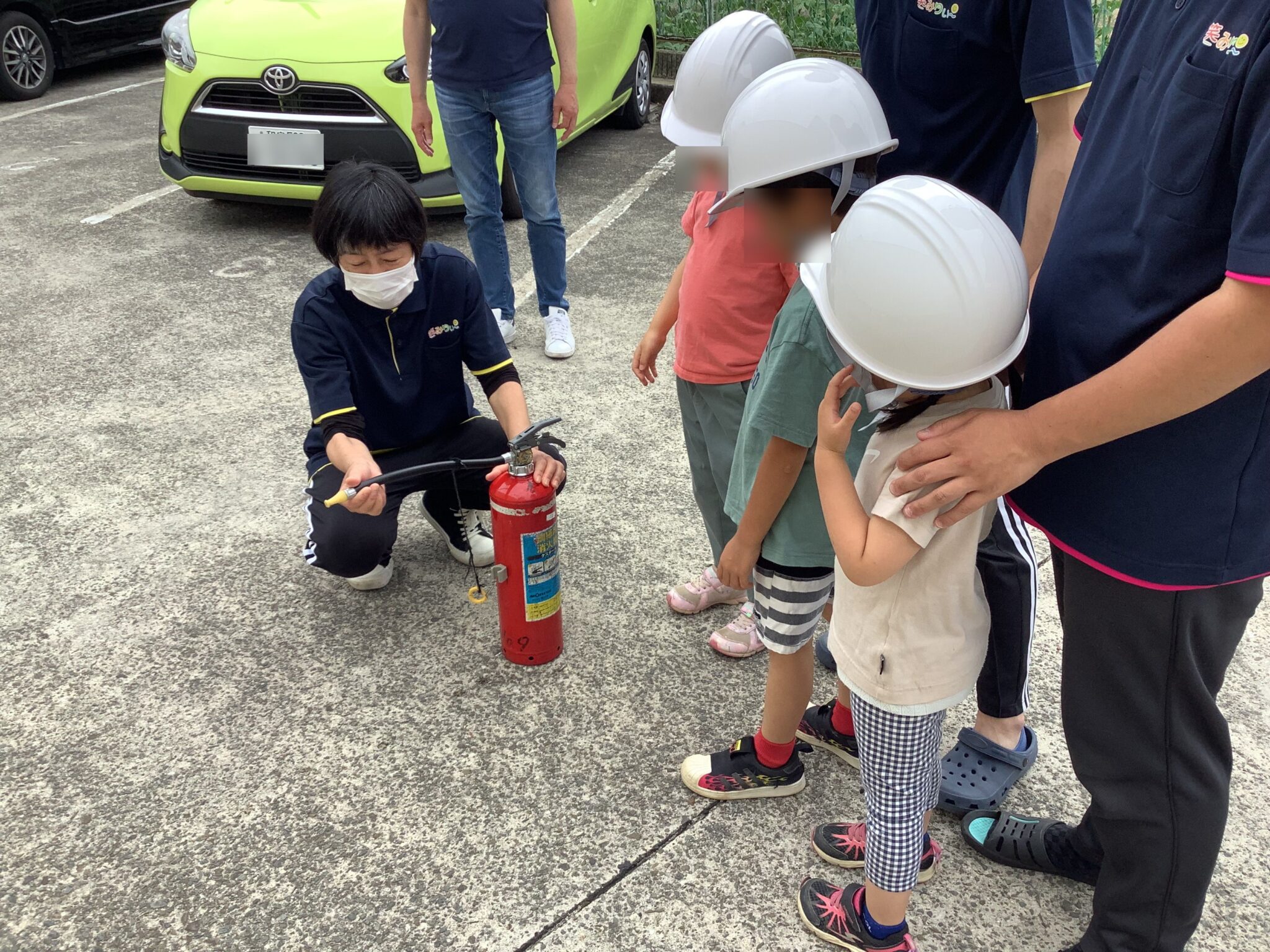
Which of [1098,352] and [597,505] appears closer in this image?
[1098,352]

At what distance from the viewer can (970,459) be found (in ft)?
4.21

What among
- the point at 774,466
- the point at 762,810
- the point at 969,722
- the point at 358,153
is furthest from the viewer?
the point at 358,153

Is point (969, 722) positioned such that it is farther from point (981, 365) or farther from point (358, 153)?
point (358, 153)

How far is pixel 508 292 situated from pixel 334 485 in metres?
1.74

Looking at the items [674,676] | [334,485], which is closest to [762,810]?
[674,676]

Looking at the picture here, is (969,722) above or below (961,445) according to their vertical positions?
below

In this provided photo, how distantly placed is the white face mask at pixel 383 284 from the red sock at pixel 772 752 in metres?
1.37

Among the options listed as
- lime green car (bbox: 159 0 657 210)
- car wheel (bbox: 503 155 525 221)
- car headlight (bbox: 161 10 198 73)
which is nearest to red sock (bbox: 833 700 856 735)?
lime green car (bbox: 159 0 657 210)

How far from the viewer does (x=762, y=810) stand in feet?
6.93

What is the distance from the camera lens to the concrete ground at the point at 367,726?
1.88 m

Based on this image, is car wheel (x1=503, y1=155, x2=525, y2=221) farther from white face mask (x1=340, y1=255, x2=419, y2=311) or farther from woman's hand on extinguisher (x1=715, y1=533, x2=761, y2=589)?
woman's hand on extinguisher (x1=715, y1=533, x2=761, y2=589)

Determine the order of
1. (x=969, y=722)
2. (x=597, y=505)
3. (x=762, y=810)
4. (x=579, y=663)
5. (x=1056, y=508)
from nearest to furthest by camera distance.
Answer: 1. (x=1056, y=508)
2. (x=762, y=810)
3. (x=969, y=722)
4. (x=579, y=663)
5. (x=597, y=505)

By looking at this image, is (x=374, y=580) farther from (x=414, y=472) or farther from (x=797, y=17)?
(x=797, y=17)

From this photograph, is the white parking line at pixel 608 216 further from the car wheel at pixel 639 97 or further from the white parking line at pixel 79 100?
the white parking line at pixel 79 100
